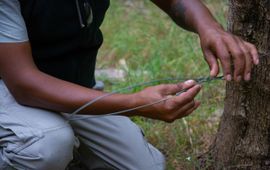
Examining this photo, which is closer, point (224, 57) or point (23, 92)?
point (224, 57)

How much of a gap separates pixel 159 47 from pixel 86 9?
1783 mm

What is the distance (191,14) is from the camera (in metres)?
2.20

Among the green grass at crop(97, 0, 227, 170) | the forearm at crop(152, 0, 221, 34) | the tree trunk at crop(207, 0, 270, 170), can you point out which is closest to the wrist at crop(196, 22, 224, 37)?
the forearm at crop(152, 0, 221, 34)

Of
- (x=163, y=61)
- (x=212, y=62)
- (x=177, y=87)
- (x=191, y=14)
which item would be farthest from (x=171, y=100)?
(x=163, y=61)

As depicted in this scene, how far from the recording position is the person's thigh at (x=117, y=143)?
94.9 inches

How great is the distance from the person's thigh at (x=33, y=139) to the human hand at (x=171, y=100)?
0.37 meters

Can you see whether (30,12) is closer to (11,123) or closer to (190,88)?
(11,123)

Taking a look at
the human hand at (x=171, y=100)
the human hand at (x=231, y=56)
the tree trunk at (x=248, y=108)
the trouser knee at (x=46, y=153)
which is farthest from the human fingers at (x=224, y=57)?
the trouser knee at (x=46, y=153)

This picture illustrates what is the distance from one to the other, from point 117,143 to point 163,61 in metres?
1.35

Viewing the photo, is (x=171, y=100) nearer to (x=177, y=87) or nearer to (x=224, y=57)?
(x=177, y=87)

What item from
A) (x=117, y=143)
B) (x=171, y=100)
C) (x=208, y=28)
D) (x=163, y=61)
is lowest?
(x=163, y=61)

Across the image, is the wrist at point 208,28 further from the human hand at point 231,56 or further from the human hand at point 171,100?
the human hand at point 171,100

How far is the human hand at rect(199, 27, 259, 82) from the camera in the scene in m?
1.88

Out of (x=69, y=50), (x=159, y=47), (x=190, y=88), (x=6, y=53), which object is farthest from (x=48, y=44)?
(x=159, y=47)
